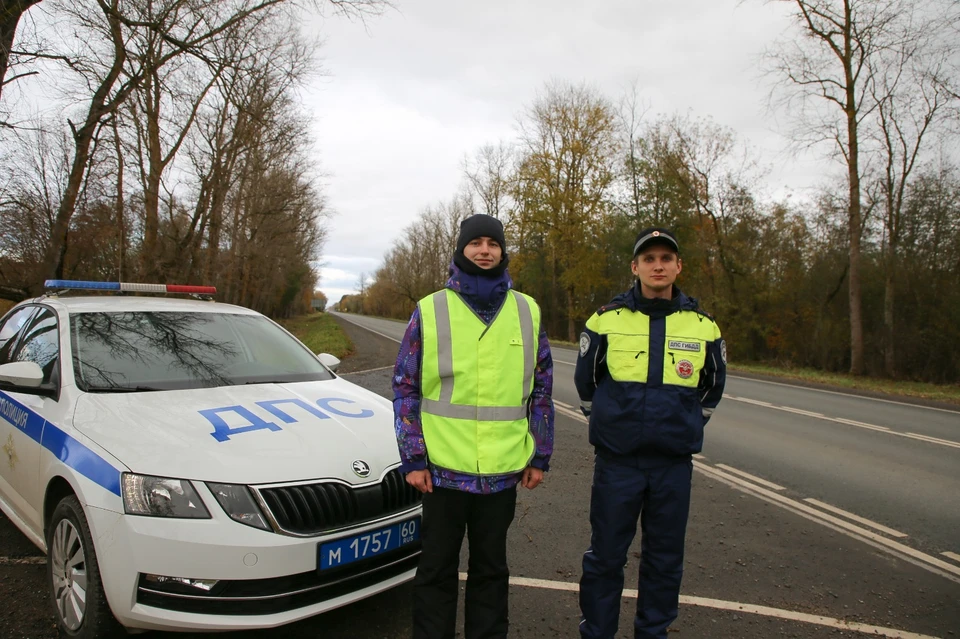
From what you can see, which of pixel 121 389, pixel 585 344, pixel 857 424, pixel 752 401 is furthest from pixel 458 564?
pixel 752 401

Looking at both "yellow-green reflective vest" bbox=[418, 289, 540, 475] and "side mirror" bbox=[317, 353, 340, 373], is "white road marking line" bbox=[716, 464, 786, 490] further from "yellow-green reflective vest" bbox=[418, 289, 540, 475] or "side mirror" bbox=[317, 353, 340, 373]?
"side mirror" bbox=[317, 353, 340, 373]

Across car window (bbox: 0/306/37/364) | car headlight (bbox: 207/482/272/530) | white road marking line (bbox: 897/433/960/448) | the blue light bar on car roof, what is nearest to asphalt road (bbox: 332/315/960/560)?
white road marking line (bbox: 897/433/960/448)

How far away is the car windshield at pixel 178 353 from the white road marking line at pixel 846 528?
4.01m

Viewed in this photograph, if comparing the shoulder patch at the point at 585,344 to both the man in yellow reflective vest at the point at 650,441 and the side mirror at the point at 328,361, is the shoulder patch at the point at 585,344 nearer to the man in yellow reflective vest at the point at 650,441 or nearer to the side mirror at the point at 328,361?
the man in yellow reflective vest at the point at 650,441

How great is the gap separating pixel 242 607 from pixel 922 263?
23.3 metres

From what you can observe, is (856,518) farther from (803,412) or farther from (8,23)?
(8,23)

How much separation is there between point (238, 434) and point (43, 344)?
1.88m

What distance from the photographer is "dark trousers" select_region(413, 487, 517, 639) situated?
2.27 meters

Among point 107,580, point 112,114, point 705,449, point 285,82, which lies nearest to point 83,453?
point 107,580

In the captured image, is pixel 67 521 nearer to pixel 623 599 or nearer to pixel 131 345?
pixel 131 345

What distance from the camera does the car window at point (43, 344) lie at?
325 cm

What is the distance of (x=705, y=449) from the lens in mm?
6582

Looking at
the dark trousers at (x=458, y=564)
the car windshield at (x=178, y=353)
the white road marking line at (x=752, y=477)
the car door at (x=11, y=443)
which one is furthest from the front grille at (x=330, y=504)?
the white road marking line at (x=752, y=477)

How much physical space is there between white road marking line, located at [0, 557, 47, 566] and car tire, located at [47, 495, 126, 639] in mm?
828
